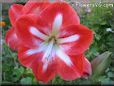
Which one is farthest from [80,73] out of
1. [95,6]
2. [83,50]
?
[95,6]

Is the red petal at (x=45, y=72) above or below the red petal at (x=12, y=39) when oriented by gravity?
below

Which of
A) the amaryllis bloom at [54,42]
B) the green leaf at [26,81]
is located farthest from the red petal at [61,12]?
the green leaf at [26,81]

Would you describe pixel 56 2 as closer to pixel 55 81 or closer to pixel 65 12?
pixel 65 12

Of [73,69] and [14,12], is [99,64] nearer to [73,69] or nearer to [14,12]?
[73,69]

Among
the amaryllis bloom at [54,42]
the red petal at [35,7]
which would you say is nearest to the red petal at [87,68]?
the amaryllis bloom at [54,42]

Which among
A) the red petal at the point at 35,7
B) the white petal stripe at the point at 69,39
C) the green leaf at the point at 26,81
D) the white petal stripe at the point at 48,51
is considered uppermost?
the red petal at the point at 35,7

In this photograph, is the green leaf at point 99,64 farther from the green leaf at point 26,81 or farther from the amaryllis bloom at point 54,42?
the green leaf at point 26,81

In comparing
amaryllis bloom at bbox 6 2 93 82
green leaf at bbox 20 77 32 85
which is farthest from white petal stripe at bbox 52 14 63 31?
green leaf at bbox 20 77 32 85
